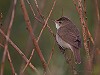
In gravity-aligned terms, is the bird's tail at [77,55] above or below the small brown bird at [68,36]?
below

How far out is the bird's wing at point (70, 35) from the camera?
5.37 metres

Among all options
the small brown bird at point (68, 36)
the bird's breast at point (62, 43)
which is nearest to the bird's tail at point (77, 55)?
the small brown bird at point (68, 36)

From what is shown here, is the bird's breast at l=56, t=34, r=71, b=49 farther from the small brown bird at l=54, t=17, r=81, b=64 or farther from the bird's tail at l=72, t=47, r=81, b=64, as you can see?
the bird's tail at l=72, t=47, r=81, b=64

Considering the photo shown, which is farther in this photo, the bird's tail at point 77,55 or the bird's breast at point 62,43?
the bird's breast at point 62,43

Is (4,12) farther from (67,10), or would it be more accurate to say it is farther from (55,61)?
(55,61)

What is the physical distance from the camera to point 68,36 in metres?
5.61

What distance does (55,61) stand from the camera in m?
4.02

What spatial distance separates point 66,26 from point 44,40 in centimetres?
75

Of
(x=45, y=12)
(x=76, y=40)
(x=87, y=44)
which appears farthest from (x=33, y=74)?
(x=45, y=12)

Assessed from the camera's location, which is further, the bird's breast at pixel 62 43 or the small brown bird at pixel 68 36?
the bird's breast at pixel 62 43

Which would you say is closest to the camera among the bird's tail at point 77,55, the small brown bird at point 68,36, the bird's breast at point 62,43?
the bird's tail at point 77,55

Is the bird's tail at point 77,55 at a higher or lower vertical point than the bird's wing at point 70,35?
lower

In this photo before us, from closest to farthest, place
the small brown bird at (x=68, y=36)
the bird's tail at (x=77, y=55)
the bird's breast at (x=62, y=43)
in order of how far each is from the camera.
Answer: the bird's tail at (x=77, y=55)
the small brown bird at (x=68, y=36)
the bird's breast at (x=62, y=43)

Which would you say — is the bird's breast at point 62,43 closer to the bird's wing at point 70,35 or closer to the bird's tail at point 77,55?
the bird's wing at point 70,35
